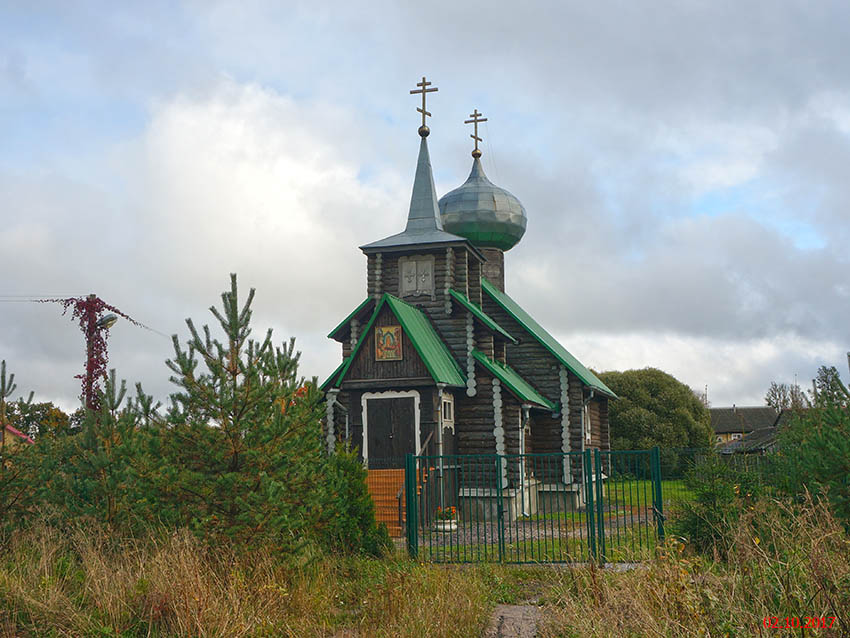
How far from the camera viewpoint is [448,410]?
22.6 metres

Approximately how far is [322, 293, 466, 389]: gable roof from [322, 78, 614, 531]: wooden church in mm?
42

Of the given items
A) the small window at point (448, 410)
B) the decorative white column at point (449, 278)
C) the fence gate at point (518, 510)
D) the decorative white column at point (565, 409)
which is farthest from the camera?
the decorative white column at point (565, 409)

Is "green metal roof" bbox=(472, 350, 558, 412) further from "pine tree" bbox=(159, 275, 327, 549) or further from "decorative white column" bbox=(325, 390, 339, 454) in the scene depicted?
"pine tree" bbox=(159, 275, 327, 549)

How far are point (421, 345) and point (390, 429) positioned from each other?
2276mm

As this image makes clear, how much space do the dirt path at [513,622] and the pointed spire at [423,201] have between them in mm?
17242

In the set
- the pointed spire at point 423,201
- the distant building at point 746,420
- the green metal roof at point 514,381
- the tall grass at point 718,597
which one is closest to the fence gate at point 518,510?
the green metal roof at point 514,381

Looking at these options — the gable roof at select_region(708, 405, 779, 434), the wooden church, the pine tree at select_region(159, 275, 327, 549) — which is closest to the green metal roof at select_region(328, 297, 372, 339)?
the wooden church

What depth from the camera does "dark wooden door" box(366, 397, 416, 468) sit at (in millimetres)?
21516

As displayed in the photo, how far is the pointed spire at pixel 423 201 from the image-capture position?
2658 centimetres

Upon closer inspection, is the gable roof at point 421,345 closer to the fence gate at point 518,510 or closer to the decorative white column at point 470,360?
the decorative white column at point 470,360

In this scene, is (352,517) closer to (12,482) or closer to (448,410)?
(12,482)

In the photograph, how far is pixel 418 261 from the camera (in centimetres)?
2484

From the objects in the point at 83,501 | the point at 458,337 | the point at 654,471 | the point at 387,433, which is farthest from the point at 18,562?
the point at 458,337
